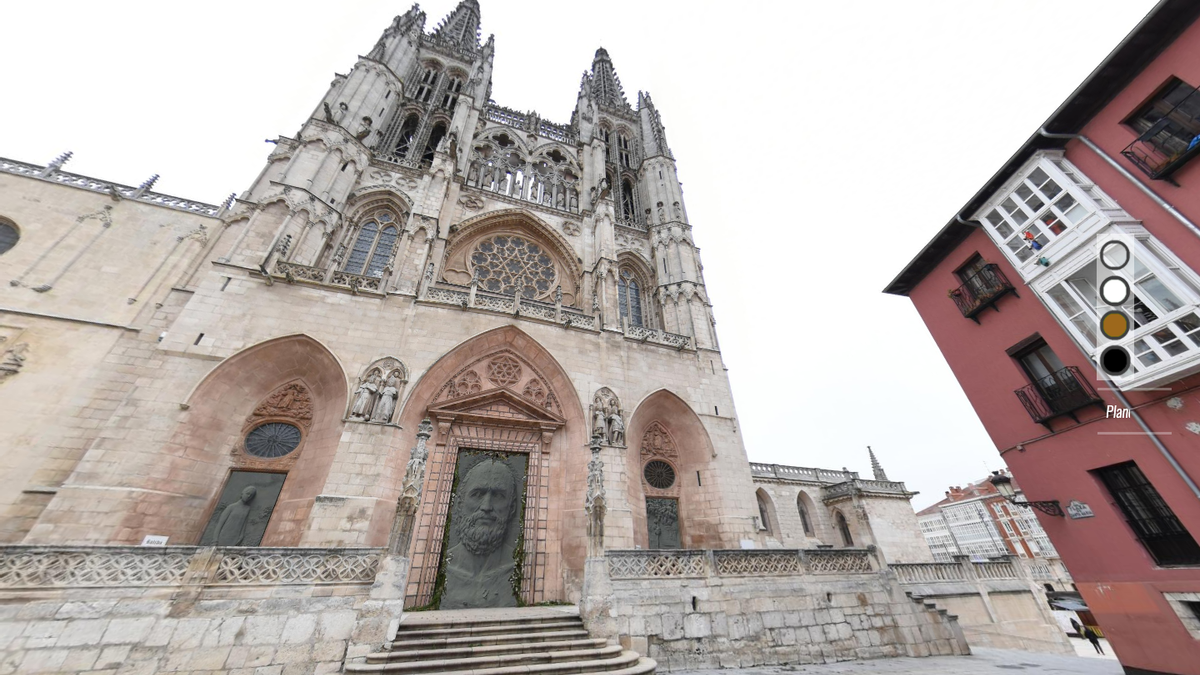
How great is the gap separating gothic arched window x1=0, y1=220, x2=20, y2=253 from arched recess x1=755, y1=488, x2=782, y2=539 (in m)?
26.1

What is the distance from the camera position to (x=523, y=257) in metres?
16.2

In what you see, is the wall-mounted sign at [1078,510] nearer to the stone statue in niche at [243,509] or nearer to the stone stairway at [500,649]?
the stone stairway at [500,649]

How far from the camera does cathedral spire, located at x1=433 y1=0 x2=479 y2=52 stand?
24400 mm

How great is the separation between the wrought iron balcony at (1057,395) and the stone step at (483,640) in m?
10.1

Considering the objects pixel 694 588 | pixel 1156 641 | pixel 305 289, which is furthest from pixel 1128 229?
pixel 305 289

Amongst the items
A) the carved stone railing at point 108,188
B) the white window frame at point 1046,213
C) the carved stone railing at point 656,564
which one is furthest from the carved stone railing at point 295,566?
the white window frame at point 1046,213

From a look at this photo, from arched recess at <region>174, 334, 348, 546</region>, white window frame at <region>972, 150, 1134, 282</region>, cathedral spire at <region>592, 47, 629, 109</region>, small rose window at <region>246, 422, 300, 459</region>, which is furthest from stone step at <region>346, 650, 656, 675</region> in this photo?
cathedral spire at <region>592, 47, 629, 109</region>

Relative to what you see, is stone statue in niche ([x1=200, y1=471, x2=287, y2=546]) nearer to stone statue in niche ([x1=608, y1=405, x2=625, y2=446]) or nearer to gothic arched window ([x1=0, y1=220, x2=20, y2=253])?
stone statue in niche ([x1=608, y1=405, x2=625, y2=446])

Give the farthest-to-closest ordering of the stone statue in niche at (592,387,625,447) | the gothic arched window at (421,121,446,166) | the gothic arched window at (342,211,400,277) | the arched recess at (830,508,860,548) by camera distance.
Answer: the gothic arched window at (421,121,446,166) < the arched recess at (830,508,860,548) < the gothic arched window at (342,211,400,277) < the stone statue in niche at (592,387,625,447)

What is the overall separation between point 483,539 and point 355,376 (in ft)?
16.8

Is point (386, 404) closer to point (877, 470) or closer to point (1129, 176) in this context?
point (1129, 176)

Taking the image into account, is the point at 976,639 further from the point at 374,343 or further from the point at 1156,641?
the point at 374,343

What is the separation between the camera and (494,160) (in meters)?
18.9

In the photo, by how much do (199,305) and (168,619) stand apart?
23.9ft
